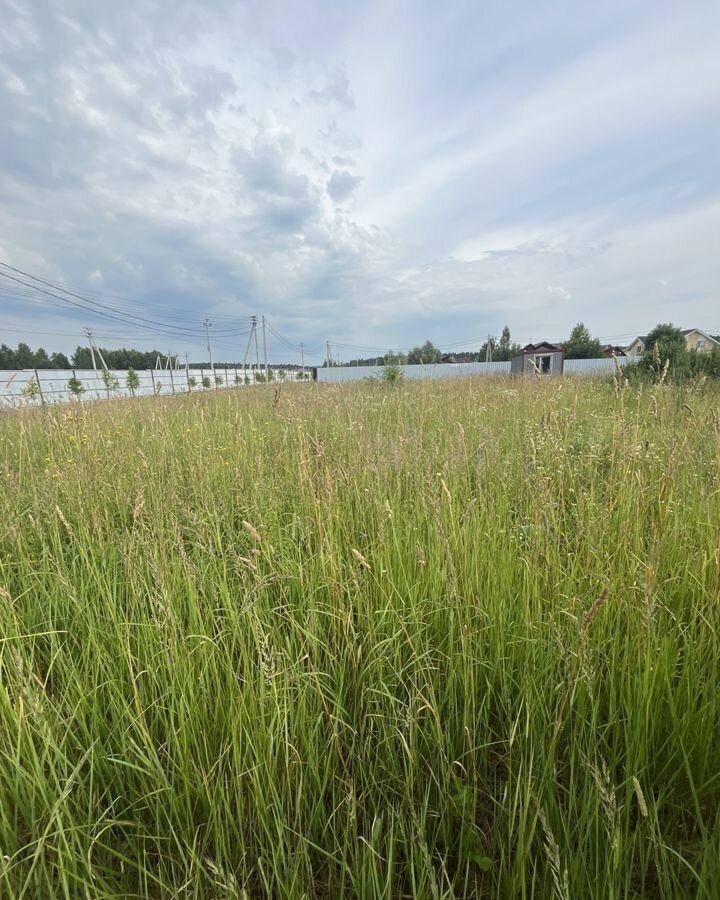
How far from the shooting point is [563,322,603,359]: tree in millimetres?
44844

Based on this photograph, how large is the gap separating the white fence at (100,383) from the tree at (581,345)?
3452 cm

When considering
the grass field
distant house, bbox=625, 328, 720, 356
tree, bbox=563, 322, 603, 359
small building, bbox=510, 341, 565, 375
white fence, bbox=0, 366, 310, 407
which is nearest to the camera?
the grass field

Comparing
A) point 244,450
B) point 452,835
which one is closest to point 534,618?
point 452,835

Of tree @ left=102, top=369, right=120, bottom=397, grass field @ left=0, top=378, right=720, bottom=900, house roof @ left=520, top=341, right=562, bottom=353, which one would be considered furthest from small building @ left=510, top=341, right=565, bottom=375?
grass field @ left=0, top=378, right=720, bottom=900

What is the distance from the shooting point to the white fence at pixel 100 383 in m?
2.88

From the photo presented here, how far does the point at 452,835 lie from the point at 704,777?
0.61m

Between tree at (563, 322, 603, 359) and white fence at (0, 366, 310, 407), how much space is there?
34516 millimetres

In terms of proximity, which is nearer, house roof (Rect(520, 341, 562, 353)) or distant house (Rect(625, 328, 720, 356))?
distant house (Rect(625, 328, 720, 356))

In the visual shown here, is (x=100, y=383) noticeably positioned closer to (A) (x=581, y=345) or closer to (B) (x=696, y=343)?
(B) (x=696, y=343)

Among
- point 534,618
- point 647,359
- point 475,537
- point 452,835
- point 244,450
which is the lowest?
point 452,835

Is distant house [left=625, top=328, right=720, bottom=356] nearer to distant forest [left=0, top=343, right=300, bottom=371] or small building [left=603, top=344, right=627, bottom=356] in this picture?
small building [left=603, top=344, right=627, bottom=356]

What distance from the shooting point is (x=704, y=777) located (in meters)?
0.87

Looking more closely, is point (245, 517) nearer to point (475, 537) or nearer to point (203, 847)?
point (475, 537)

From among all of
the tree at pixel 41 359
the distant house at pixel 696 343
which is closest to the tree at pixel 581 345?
the distant house at pixel 696 343
